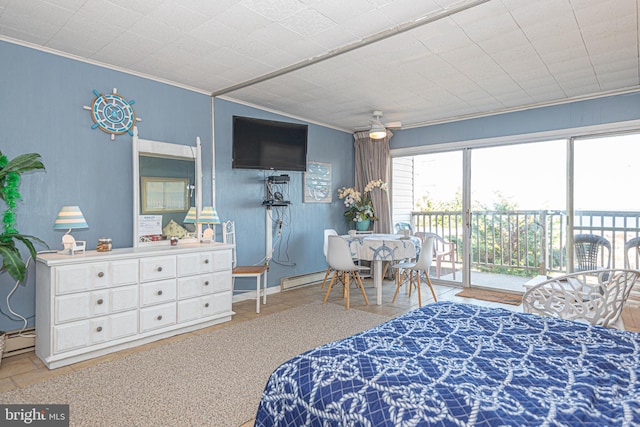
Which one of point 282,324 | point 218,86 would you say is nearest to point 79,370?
point 282,324

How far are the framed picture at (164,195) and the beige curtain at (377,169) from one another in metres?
3.16

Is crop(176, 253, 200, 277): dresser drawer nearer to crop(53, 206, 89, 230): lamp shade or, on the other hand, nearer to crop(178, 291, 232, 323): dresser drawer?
crop(178, 291, 232, 323): dresser drawer

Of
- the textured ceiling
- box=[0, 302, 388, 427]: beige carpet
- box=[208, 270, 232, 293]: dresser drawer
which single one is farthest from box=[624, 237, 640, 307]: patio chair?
box=[208, 270, 232, 293]: dresser drawer

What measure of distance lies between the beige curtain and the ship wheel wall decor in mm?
3636

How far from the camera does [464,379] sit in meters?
1.20

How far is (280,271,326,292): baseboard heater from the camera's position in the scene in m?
5.18

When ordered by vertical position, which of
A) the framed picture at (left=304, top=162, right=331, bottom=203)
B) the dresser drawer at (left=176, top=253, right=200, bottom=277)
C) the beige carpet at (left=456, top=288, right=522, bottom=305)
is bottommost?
the beige carpet at (left=456, top=288, right=522, bottom=305)

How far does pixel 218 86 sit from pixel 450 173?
362cm

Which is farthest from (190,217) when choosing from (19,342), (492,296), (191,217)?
(492,296)

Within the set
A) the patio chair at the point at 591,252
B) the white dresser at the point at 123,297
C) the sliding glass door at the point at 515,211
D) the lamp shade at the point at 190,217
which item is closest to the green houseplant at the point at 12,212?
the white dresser at the point at 123,297

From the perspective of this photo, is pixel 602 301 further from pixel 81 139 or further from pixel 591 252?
pixel 81 139

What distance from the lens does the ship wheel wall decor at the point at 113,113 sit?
338 cm

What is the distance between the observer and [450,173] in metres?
5.70

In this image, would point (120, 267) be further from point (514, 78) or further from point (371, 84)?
point (514, 78)
